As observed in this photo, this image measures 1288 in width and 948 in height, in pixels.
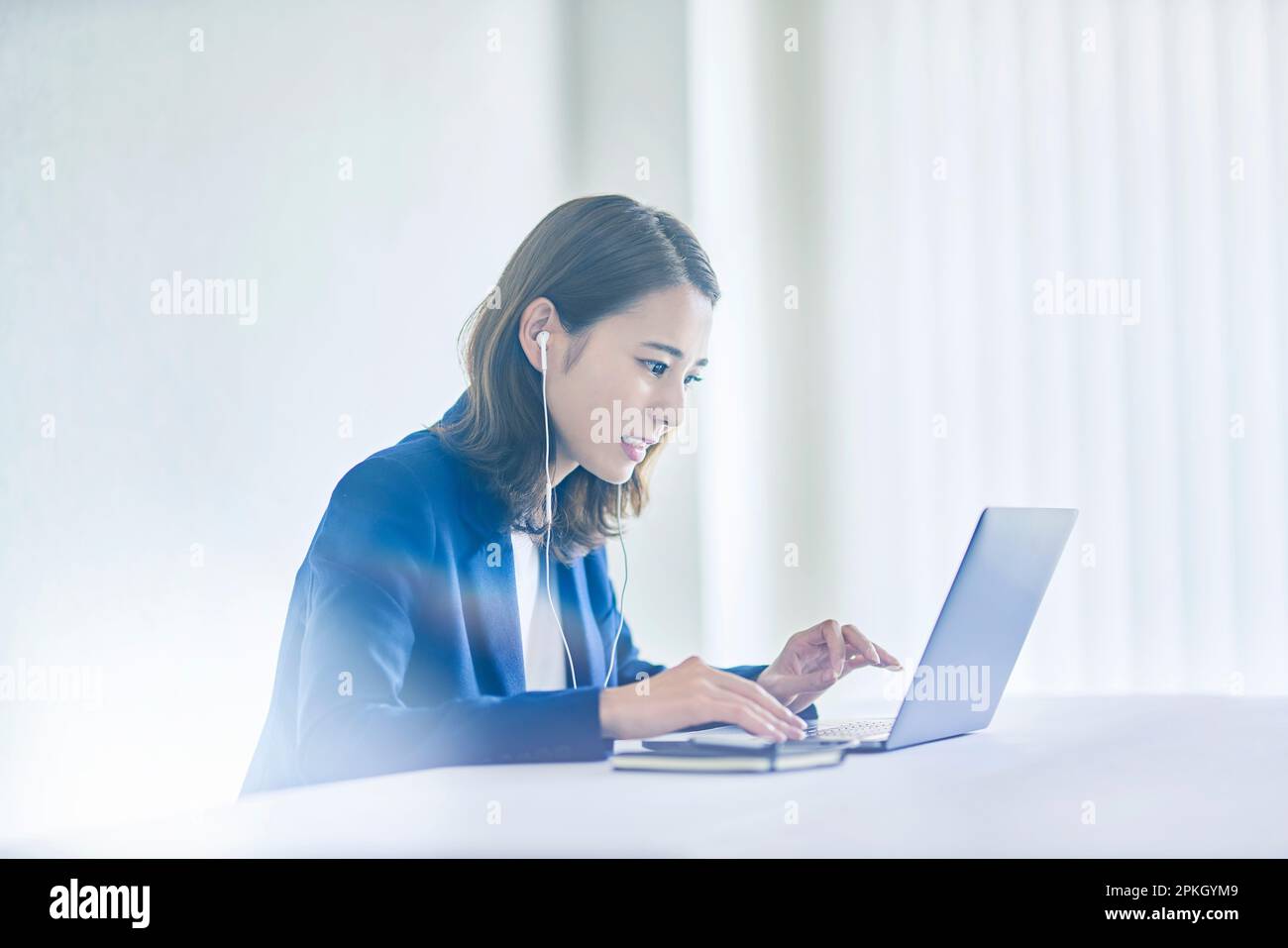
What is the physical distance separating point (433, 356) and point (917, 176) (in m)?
1.27

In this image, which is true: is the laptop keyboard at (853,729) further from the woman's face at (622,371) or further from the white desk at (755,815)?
the woman's face at (622,371)

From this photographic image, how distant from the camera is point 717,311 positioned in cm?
265

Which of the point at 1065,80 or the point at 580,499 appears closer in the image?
the point at 580,499

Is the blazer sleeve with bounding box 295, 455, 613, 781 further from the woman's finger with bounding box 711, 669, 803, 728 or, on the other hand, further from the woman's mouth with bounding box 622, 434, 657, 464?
the woman's mouth with bounding box 622, 434, 657, 464

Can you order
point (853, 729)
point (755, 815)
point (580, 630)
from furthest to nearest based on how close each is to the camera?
point (580, 630) < point (853, 729) < point (755, 815)

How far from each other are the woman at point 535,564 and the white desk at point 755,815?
7cm

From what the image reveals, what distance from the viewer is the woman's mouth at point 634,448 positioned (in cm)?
144

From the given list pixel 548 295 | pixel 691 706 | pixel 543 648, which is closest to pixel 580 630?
pixel 543 648

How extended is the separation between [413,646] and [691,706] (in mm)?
417

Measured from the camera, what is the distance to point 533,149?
8.64 feet

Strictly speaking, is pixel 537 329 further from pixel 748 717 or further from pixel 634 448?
pixel 748 717
